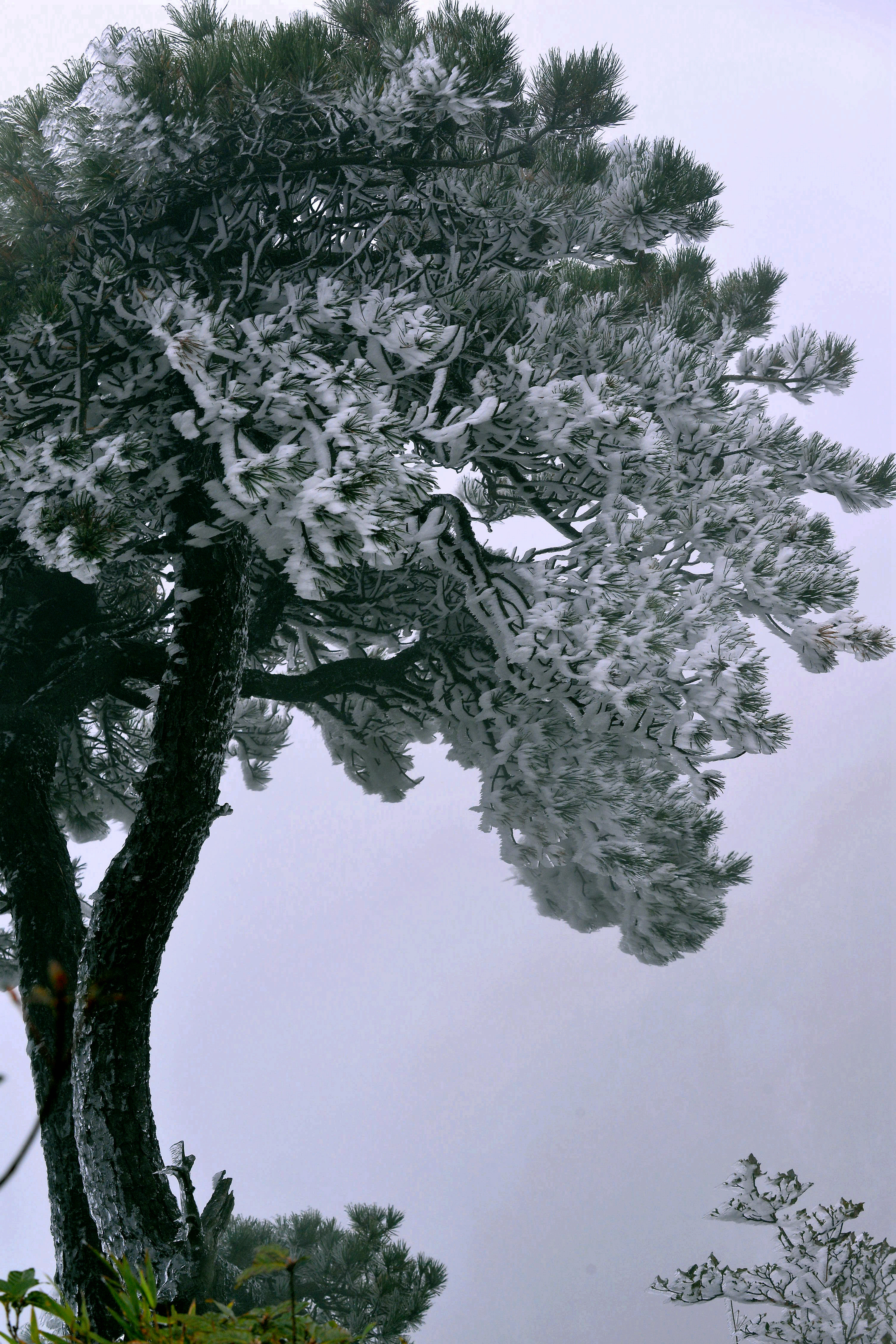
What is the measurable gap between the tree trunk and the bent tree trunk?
219 mm

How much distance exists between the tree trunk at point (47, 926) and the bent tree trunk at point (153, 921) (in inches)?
8.6

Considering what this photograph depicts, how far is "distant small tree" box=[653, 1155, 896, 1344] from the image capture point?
332 cm

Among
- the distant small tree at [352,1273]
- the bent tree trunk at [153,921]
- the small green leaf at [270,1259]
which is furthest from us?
the distant small tree at [352,1273]

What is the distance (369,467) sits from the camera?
249 centimetres

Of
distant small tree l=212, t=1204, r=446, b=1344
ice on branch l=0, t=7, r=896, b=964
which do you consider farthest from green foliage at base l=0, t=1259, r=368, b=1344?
distant small tree l=212, t=1204, r=446, b=1344

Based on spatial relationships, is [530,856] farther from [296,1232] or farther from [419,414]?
[296,1232]

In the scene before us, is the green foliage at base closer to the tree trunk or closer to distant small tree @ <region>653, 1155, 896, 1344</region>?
the tree trunk

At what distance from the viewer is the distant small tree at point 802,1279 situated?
3322 mm

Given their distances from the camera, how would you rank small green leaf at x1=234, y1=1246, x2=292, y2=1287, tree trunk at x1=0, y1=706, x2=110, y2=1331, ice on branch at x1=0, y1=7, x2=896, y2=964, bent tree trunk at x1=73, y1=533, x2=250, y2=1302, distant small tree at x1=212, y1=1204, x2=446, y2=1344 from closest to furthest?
small green leaf at x1=234, y1=1246, x2=292, y2=1287 < bent tree trunk at x1=73, y1=533, x2=250, y2=1302 < ice on branch at x1=0, y1=7, x2=896, y2=964 < tree trunk at x1=0, y1=706, x2=110, y2=1331 < distant small tree at x1=212, y1=1204, x2=446, y2=1344

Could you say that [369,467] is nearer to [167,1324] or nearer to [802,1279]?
[167,1324]

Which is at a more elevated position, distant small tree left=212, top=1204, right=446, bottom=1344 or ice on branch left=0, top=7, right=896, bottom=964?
ice on branch left=0, top=7, right=896, bottom=964

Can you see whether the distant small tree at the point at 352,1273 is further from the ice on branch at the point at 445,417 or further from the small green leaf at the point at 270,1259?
the small green leaf at the point at 270,1259

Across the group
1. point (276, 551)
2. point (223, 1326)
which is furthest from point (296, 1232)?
point (223, 1326)

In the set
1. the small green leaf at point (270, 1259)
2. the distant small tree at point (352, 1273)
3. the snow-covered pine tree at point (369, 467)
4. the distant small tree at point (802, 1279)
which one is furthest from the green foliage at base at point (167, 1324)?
the distant small tree at point (352, 1273)
